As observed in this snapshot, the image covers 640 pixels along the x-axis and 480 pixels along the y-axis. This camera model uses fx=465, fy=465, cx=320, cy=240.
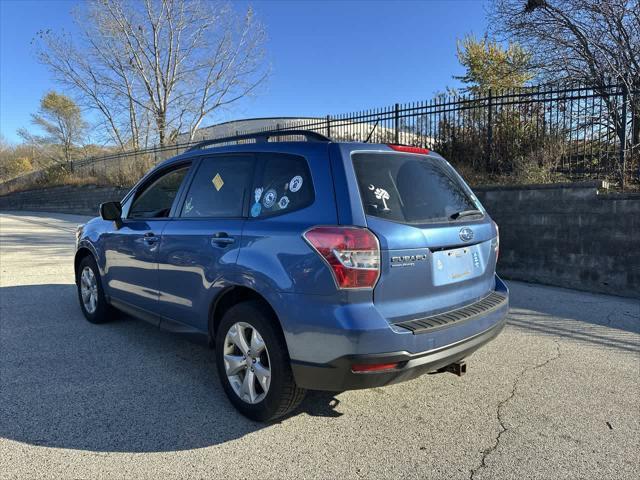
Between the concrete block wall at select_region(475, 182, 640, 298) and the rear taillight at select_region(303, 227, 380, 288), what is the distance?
234 inches

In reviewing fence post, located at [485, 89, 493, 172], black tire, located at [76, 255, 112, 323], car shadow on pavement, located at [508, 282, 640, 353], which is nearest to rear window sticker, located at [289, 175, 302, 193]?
black tire, located at [76, 255, 112, 323]

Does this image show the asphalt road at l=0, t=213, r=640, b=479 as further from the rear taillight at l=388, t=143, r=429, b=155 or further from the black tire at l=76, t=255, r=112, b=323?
the rear taillight at l=388, t=143, r=429, b=155

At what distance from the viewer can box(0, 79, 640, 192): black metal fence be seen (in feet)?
26.5

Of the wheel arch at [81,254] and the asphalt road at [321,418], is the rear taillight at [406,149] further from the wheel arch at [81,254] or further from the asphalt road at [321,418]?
the wheel arch at [81,254]

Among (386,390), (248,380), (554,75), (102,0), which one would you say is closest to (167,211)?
(248,380)

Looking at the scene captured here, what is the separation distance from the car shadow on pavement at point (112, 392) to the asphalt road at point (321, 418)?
0.01m

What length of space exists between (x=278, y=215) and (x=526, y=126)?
810 cm

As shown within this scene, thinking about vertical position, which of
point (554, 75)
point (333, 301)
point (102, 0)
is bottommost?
point (333, 301)

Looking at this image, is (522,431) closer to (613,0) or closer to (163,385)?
(163,385)

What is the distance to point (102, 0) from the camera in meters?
20.7

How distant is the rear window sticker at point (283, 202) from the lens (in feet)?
9.80

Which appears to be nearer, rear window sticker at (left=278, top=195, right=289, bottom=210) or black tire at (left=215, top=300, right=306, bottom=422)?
black tire at (left=215, top=300, right=306, bottom=422)

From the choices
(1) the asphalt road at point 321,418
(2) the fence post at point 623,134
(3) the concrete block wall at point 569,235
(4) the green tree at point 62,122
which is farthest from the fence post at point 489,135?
(4) the green tree at point 62,122

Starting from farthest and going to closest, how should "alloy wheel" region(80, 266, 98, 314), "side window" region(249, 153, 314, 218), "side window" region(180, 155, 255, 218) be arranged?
"alloy wheel" region(80, 266, 98, 314)
"side window" region(180, 155, 255, 218)
"side window" region(249, 153, 314, 218)
